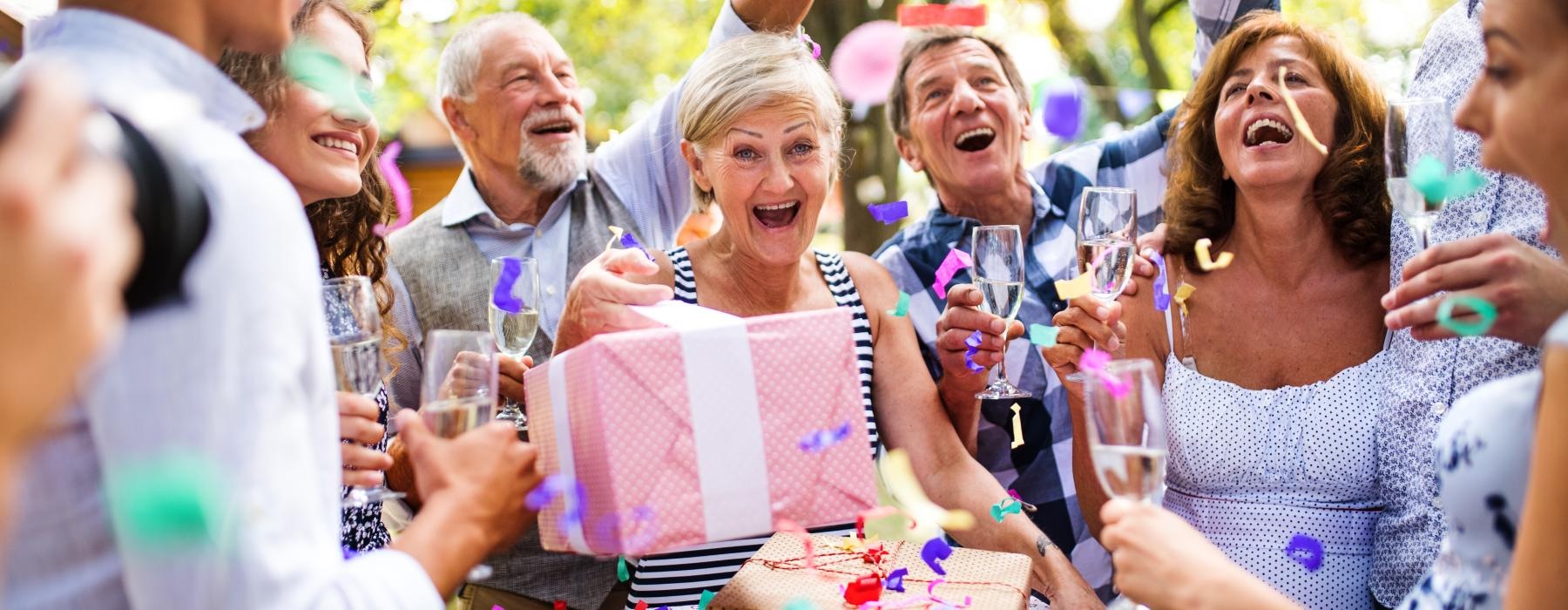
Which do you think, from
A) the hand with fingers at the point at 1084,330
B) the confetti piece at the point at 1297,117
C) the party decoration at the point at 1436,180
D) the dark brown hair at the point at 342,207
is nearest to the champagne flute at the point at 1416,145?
the party decoration at the point at 1436,180

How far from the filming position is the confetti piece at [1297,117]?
2721 millimetres

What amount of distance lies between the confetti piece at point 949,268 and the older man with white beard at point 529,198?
885 millimetres

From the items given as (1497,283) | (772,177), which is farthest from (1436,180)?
(772,177)

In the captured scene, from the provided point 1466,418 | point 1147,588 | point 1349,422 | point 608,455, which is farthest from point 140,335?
point 1349,422

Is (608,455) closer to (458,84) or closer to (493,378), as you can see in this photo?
(493,378)

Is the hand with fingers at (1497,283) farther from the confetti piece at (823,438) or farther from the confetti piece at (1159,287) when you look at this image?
the confetti piece at (823,438)

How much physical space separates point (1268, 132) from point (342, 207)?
8.08ft

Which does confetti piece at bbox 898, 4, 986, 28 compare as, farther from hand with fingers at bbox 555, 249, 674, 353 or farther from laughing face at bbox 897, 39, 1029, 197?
hand with fingers at bbox 555, 249, 674, 353

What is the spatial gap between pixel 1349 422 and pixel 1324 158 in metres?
0.71

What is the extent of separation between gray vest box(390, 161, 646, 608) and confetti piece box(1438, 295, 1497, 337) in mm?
2291

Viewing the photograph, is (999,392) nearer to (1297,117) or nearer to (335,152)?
(1297,117)

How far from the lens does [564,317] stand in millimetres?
2482

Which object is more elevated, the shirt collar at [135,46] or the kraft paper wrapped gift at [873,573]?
the shirt collar at [135,46]

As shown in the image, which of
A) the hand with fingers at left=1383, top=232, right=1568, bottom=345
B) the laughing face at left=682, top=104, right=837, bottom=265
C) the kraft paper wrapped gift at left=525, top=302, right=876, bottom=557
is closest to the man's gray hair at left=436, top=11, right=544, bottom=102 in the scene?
the laughing face at left=682, top=104, right=837, bottom=265
